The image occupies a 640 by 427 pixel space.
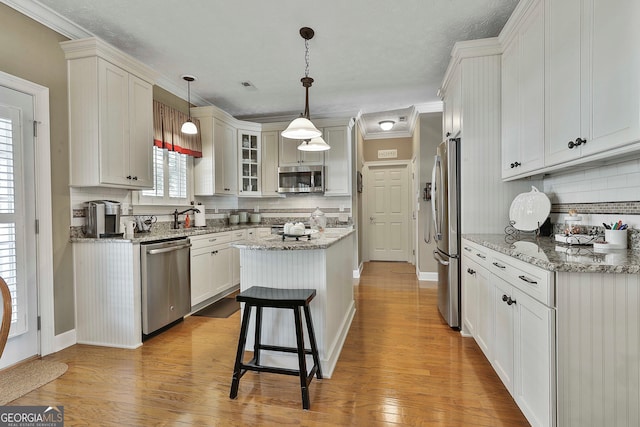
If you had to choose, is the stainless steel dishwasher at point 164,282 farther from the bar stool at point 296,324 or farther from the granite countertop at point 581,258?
the granite countertop at point 581,258

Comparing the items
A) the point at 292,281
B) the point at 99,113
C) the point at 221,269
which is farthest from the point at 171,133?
the point at 292,281

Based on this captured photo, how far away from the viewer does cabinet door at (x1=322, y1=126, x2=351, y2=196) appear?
4938mm

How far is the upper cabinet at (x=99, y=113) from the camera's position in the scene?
267 cm

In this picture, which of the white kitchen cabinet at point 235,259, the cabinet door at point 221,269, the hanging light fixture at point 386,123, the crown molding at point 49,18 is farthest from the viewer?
the hanging light fixture at point 386,123

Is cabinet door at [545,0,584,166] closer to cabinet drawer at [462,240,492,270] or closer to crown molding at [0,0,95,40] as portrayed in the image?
cabinet drawer at [462,240,492,270]

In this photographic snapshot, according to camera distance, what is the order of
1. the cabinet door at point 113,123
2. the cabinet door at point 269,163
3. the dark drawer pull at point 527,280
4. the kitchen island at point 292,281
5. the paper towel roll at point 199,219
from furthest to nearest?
the cabinet door at point 269,163, the paper towel roll at point 199,219, the cabinet door at point 113,123, the kitchen island at point 292,281, the dark drawer pull at point 527,280

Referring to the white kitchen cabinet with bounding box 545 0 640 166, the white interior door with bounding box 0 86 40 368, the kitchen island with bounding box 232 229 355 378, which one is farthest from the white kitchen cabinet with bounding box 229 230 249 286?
the white kitchen cabinet with bounding box 545 0 640 166

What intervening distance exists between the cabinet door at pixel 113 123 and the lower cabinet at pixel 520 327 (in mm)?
3212

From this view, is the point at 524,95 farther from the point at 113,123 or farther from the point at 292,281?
the point at 113,123

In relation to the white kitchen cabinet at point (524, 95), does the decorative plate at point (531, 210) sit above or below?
below

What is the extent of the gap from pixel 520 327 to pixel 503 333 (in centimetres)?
28

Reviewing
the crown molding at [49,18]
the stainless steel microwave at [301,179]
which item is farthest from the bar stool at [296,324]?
the stainless steel microwave at [301,179]

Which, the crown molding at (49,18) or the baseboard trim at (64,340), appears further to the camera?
the baseboard trim at (64,340)

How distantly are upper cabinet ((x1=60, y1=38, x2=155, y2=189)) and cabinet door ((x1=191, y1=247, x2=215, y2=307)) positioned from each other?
1.07 metres
